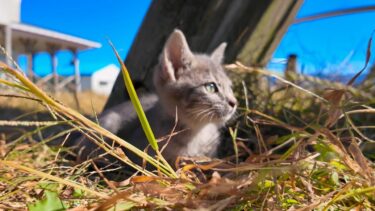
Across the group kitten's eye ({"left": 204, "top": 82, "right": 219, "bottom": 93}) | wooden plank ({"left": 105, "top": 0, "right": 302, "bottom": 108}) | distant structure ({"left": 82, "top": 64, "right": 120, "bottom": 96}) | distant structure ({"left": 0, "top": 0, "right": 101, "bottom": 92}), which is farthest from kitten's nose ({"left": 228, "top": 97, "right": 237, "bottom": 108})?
distant structure ({"left": 82, "top": 64, "right": 120, "bottom": 96})

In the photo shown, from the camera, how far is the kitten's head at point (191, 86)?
1.93 meters

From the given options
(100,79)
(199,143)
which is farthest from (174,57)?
(100,79)

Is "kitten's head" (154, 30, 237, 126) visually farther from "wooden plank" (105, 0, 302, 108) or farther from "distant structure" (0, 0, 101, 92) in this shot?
"distant structure" (0, 0, 101, 92)

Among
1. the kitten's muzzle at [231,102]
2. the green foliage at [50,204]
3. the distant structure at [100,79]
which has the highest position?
the green foliage at [50,204]

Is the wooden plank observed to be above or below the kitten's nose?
above

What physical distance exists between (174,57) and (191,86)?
0.62 ft

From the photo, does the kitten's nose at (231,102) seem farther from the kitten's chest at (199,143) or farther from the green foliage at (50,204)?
the green foliage at (50,204)

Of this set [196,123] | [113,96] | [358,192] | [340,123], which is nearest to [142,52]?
[113,96]

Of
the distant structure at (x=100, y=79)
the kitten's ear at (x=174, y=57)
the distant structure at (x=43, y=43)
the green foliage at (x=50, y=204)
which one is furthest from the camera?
the distant structure at (x=100, y=79)

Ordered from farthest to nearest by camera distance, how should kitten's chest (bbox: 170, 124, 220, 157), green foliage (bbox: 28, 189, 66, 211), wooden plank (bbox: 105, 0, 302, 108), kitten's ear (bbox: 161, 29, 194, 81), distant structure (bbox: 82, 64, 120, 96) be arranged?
distant structure (bbox: 82, 64, 120, 96)
wooden plank (bbox: 105, 0, 302, 108)
kitten's ear (bbox: 161, 29, 194, 81)
kitten's chest (bbox: 170, 124, 220, 157)
green foliage (bbox: 28, 189, 66, 211)

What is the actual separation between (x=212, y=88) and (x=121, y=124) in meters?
0.55

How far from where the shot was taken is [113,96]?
273cm

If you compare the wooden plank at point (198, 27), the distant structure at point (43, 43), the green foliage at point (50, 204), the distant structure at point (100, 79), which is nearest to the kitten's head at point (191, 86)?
the wooden plank at point (198, 27)

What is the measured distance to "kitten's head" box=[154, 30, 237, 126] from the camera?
1929 millimetres
